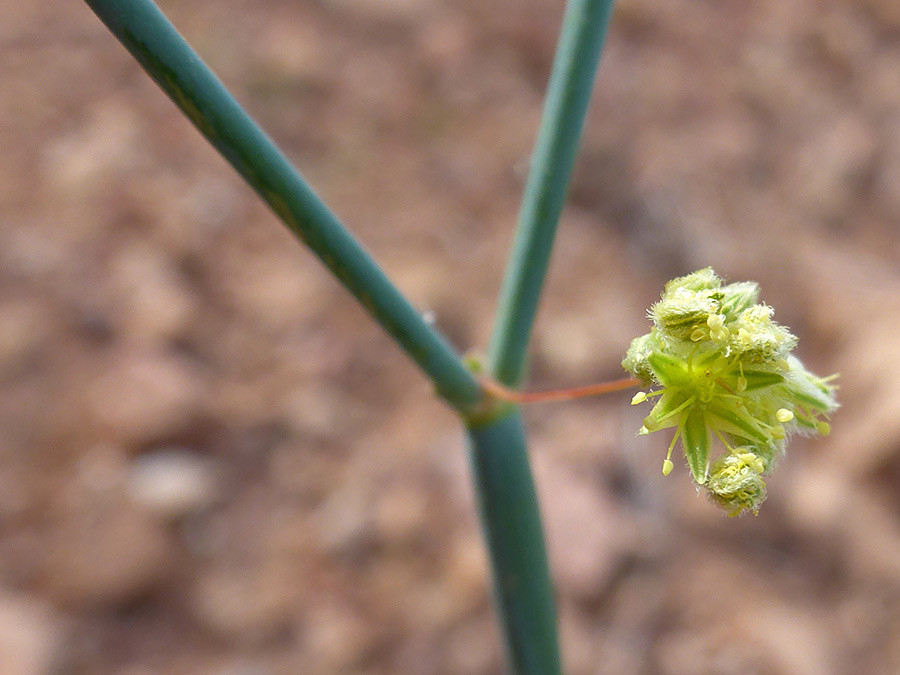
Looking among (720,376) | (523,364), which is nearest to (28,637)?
(523,364)

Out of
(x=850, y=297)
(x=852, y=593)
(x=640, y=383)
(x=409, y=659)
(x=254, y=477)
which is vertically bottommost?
(x=852, y=593)

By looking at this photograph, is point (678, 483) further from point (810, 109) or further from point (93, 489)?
point (810, 109)

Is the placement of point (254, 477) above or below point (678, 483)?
above

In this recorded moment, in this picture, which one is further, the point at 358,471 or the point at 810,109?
the point at 810,109

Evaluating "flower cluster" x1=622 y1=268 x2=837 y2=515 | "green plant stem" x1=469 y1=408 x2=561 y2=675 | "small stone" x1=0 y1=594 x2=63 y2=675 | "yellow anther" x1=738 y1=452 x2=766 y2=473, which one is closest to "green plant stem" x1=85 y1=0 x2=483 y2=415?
"green plant stem" x1=469 y1=408 x2=561 y2=675

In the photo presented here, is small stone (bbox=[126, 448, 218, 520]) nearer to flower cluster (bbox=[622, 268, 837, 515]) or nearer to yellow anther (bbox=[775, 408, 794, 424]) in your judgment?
flower cluster (bbox=[622, 268, 837, 515])

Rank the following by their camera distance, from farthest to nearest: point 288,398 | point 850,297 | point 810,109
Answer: point 810,109 < point 850,297 < point 288,398

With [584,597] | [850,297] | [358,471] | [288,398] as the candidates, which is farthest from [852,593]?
[288,398]
